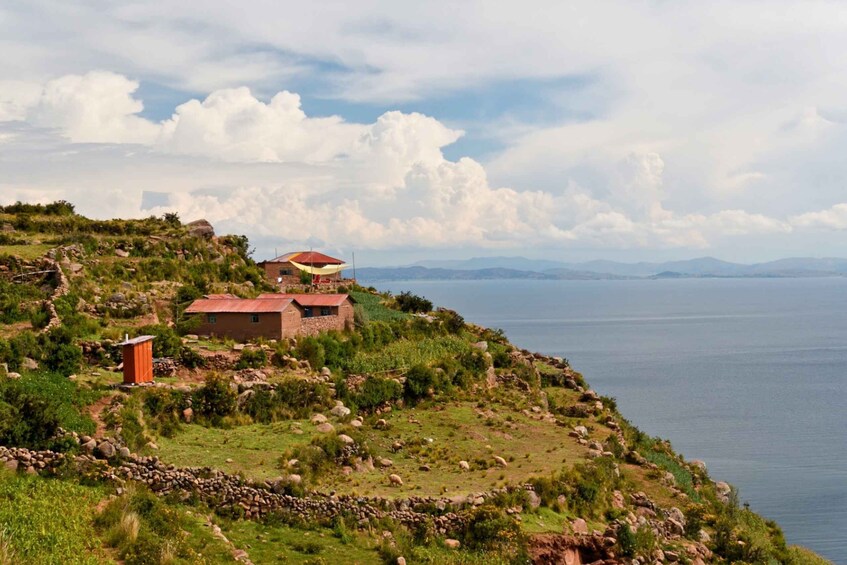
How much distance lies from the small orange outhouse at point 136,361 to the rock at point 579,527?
14.4 metres

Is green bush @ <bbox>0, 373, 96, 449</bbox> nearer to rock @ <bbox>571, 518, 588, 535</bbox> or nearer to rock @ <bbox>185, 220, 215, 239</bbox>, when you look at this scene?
rock @ <bbox>571, 518, 588, 535</bbox>

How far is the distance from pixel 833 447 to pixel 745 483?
13585 mm

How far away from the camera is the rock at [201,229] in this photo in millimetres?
44875

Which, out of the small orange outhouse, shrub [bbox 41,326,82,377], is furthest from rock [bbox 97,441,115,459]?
shrub [bbox 41,326,82,377]

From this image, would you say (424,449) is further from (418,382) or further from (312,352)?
(312,352)

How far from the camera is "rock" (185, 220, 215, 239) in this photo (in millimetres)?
44875

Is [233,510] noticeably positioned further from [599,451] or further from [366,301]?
[366,301]

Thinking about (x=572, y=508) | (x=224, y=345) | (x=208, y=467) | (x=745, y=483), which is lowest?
(x=745, y=483)

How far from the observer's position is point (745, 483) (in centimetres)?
4712

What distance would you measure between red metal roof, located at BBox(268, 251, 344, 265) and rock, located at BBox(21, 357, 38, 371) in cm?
2795

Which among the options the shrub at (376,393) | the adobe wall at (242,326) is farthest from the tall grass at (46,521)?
the adobe wall at (242,326)

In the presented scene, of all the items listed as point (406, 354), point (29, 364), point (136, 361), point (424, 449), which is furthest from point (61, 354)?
point (406, 354)

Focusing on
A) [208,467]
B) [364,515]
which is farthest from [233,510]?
[364,515]

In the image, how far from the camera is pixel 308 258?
54188 millimetres
